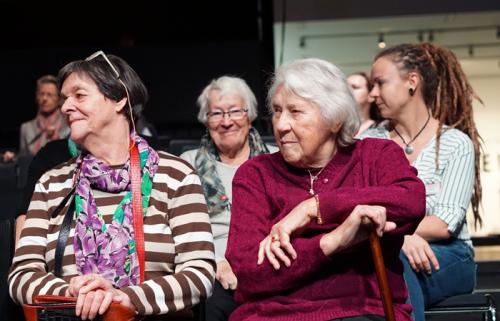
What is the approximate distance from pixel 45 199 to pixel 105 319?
49 centimetres

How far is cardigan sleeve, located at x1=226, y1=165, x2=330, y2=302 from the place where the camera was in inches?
91.2

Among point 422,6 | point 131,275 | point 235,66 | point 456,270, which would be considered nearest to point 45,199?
point 131,275

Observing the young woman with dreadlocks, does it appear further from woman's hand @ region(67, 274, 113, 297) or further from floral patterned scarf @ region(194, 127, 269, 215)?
woman's hand @ region(67, 274, 113, 297)

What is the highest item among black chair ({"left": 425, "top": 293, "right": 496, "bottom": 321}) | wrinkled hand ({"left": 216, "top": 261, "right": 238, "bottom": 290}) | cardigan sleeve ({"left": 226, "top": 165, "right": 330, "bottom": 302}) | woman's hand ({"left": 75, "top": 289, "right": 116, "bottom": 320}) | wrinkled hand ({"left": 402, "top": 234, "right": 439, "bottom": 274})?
cardigan sleeve ({"left": 226, "top": 165, "right": 330, "bottom": 302})

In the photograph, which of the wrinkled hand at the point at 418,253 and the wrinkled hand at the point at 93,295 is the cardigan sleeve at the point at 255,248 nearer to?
the wrinkled hand at the point at 93,295

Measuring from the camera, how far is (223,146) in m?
3.86

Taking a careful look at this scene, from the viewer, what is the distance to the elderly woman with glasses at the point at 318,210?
7.55ft

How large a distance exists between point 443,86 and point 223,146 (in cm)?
97

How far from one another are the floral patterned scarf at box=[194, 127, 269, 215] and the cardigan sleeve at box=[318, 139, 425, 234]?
121 cm

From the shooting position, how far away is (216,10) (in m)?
9.74

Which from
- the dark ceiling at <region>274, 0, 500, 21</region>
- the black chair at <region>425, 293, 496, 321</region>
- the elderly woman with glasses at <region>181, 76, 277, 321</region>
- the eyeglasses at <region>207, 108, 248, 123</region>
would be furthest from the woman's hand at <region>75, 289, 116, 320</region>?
the dark ceiling at <region>274, 0, 500, 21</region>

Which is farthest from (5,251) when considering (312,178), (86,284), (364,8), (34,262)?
(364,8)

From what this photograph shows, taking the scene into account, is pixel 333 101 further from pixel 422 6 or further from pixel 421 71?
pixel 422 6

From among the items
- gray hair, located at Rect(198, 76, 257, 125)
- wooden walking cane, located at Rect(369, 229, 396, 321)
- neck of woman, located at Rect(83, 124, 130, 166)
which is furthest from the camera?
gray hair, located at Rect(198, 76, 257, 125)
